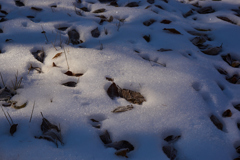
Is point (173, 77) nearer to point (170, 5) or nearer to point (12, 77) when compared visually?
point (12, 77)

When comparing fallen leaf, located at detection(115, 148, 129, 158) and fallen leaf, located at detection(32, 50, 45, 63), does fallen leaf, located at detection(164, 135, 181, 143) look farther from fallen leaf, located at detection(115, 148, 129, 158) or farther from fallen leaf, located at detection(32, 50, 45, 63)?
fallen leaf, located at detection(32, 50, 45, 63)

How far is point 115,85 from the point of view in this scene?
5.05 feet

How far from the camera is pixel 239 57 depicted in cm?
212

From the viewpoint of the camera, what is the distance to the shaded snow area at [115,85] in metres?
1.15

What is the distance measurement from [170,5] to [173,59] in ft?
5.72

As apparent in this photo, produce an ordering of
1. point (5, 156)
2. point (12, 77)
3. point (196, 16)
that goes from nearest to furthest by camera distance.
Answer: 1. point (5, 156)
2. point (12, 77)
3. point (196, 16)

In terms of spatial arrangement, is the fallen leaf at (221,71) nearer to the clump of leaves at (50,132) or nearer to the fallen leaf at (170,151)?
the fallen leaf at (170,151)

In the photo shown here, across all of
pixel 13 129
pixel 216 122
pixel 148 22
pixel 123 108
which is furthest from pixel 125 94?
pixel 148 22

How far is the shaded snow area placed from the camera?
115cm

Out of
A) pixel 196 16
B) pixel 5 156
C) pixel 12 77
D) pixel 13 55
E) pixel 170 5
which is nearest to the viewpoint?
pixel 5 156

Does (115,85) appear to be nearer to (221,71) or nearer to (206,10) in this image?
(221,71)

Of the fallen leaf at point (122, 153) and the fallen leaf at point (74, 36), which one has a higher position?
the fallen leaf at point (74, 36)

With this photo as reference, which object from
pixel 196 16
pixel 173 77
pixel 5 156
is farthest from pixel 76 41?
pixel 196 16

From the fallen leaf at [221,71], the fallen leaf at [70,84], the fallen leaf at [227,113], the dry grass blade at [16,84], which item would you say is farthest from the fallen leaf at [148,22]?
the dry grass blade at [16,84]
